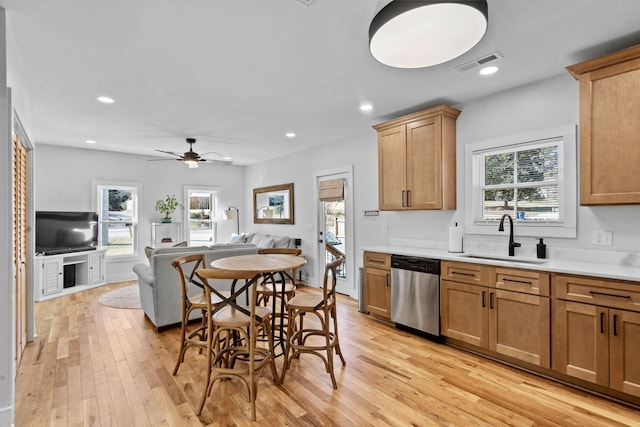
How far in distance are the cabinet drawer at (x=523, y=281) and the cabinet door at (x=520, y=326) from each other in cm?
4

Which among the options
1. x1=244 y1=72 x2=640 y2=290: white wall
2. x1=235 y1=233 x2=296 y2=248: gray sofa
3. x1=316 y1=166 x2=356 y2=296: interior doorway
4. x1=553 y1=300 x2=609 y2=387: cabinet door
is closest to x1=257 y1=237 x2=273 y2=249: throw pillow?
x1=235 y1=233 x2=296 y2=248: gray sofa

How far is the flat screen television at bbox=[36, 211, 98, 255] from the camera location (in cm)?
542

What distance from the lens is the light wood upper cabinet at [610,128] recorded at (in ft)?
7.79

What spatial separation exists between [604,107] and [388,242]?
2733 millimetres

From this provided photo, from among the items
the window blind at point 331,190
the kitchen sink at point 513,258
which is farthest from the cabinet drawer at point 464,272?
the window blind at point 331,190

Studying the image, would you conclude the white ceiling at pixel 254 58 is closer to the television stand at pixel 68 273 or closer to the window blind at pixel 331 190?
the window blind at pixel 331 190

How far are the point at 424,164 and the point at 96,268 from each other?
6000 millimetres

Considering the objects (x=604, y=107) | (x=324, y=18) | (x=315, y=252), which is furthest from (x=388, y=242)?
(x=324, y=18)

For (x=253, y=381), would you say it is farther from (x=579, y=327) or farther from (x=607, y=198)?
(x=607, y=198)

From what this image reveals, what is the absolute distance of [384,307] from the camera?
12.8ft

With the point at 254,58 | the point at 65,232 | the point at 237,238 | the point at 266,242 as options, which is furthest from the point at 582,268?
the point at 65,232

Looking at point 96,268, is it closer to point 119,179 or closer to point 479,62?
point 119,179

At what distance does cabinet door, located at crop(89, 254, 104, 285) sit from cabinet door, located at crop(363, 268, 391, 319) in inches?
198

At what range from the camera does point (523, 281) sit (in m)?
2.73
